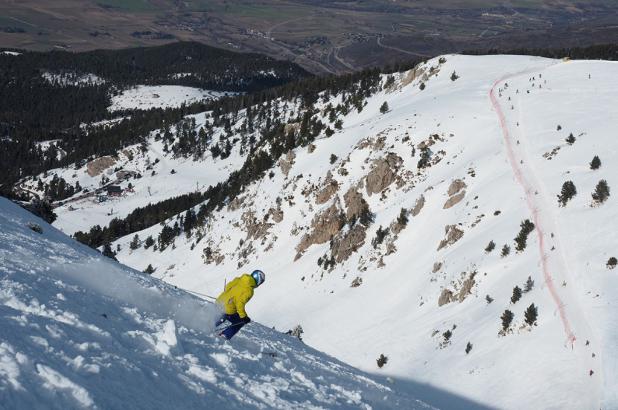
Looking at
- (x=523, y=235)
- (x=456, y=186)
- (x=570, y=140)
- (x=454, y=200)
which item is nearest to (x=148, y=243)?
(x=456, y=186)

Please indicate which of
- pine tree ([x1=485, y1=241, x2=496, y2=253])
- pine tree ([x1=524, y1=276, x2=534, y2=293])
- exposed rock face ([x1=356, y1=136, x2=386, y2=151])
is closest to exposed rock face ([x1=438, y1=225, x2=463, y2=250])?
pine tree ([x1=485, y1=241, x2=496, y2=253])

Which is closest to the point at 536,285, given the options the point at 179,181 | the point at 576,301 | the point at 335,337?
the point at 576,301

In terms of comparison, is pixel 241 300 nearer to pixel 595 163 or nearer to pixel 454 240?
pixel 454 240

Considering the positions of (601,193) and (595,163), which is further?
(595,163)

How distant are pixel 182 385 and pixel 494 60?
77.1m

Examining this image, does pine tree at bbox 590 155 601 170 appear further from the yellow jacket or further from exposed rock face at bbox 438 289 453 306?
the yellow jacket

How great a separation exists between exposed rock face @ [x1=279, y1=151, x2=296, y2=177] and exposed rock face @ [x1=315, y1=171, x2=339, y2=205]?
34.3ft

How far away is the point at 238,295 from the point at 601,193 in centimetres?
2177

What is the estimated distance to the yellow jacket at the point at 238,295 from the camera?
16516 millimetres

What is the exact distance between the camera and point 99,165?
163 m

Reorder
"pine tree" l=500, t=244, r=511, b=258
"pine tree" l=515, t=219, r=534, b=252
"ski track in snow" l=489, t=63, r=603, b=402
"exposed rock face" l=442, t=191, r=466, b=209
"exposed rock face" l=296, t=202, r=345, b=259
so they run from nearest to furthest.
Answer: "ski track in snow" l=489, t=63, r=603, b=402, "pine tree" l=515, t=219, r=534, b=252, "pine tree" l=500, t=244, r=511, b=258, "exposed rock face" l=442, t=191, r=466, b=209, "exposed rock face" l=296, t=202, r=345, b=259

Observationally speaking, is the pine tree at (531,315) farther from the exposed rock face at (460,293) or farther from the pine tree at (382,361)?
the pine tree at (382,361)

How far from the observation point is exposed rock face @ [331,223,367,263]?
1964 inches

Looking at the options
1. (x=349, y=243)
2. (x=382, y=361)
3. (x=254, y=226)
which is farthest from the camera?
(x=254, y=226)
